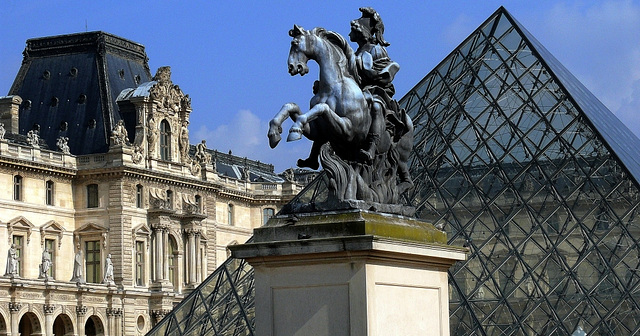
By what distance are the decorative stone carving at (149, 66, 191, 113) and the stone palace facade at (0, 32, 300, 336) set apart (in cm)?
8

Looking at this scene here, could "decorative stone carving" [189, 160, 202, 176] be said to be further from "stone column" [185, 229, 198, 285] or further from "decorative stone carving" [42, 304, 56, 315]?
"decorative stone carving" [42, 304, 56, 315]

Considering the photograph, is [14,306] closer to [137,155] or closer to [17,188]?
[17,188]

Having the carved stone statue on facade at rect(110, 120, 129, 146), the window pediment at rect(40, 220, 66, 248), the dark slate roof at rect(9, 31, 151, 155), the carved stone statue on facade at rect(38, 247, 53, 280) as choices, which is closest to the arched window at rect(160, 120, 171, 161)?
the dark slate roof at rect(9, 31, 151, 155)

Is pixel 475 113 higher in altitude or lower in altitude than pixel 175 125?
lower

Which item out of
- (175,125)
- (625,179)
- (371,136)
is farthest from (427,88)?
(175,125)

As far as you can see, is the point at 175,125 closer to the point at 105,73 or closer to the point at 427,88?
the point at 105,73

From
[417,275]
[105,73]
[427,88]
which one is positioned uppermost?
[105,73]

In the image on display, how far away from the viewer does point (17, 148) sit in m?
68.1

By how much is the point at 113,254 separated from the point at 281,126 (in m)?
64.9

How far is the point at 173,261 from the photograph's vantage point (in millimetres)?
76375

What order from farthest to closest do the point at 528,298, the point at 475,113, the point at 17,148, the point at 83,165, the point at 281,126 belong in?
the point at 83,165 < the point at 17,148 < the point at 475,113 < the point at 528,298 < the point at 281,126

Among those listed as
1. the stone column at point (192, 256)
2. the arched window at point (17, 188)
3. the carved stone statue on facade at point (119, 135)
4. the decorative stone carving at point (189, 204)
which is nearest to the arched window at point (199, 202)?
the decorative stone carving at point (189, 204)

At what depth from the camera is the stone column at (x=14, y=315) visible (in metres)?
62.6

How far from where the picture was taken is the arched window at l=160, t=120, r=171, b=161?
252 feet
